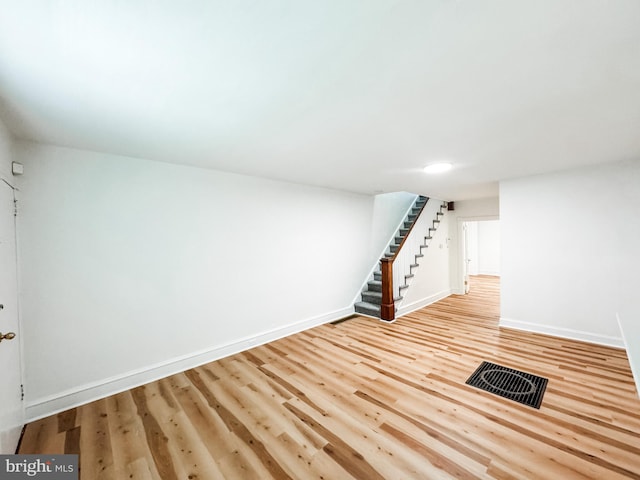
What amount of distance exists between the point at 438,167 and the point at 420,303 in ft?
11.0

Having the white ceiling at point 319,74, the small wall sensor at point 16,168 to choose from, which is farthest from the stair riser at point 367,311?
the small wall sensor at point 16,168

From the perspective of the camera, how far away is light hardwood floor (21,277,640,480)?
5.71 feet

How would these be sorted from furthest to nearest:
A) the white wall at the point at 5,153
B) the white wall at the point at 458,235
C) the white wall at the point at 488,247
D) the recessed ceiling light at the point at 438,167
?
1. the white wall at the point at 488,247
2. the white wall at the point at 458,235
3. the recessed ceiling light at the point at 438,167
4. the white wall at the point at 5,153

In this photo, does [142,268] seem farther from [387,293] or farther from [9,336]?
[387,293]

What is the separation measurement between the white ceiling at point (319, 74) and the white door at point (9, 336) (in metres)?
0.71

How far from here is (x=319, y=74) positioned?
1.42 meters

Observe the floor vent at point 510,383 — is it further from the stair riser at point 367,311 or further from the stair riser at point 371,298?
the stair riser at point 371,298

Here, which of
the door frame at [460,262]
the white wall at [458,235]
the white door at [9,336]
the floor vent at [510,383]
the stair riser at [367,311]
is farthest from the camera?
the door frame at [460,262]

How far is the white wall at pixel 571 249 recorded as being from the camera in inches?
130

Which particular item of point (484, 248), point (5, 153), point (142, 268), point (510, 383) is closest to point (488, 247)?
point (484, 248)

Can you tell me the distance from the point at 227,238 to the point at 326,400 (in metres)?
2.26

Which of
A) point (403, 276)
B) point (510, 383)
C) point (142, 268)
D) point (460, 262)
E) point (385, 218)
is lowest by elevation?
point (510, 383)

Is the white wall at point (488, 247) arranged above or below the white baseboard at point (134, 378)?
above

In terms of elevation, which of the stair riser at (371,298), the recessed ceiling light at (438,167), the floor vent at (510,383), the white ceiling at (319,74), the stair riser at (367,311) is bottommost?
the floor vent at (510,383)
